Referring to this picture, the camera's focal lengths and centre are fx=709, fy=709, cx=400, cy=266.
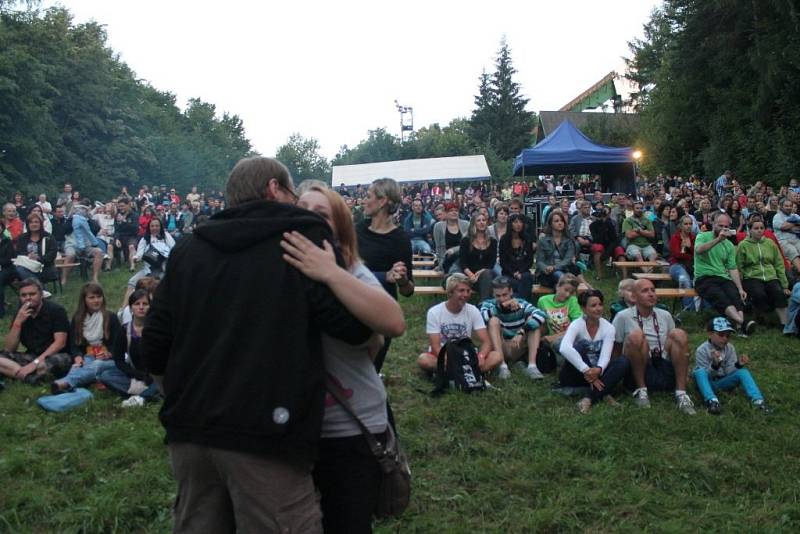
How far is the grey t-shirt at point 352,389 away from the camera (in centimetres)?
194

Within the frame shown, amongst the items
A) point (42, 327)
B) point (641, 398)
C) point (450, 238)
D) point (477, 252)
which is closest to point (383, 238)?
point (641, 398)

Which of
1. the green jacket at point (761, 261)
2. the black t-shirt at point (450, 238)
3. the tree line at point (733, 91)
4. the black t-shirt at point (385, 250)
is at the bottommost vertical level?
the green jacket at point (761, 261)

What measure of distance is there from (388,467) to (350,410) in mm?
198

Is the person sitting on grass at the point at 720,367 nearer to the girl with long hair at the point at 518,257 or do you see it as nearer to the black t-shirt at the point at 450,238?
the girl with long hair at the point at 518,257

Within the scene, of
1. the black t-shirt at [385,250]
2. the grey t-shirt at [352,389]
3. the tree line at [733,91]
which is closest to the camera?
the grey t-shirt at [352,389]

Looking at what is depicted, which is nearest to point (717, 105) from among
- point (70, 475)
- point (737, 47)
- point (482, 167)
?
point (737, 47)

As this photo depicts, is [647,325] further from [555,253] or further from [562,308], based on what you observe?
[555,253]

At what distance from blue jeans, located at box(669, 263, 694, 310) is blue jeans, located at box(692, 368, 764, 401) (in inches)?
134

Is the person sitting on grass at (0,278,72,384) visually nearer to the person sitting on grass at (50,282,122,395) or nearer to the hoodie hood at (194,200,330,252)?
the person sitting on grass at (50,282,122,395)

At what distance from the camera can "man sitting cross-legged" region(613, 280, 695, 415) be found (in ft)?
18.8

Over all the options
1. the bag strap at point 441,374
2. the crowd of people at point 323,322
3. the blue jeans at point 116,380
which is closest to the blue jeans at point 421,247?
the crowd of people at point 323,322

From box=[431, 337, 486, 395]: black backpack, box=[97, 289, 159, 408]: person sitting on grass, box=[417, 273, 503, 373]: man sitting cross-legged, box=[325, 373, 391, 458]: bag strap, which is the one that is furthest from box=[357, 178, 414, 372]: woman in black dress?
box=[325, 373, 391, 458]: bag strap

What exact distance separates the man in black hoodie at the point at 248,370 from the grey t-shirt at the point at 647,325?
480 centimetres

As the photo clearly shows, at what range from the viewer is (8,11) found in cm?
2702
